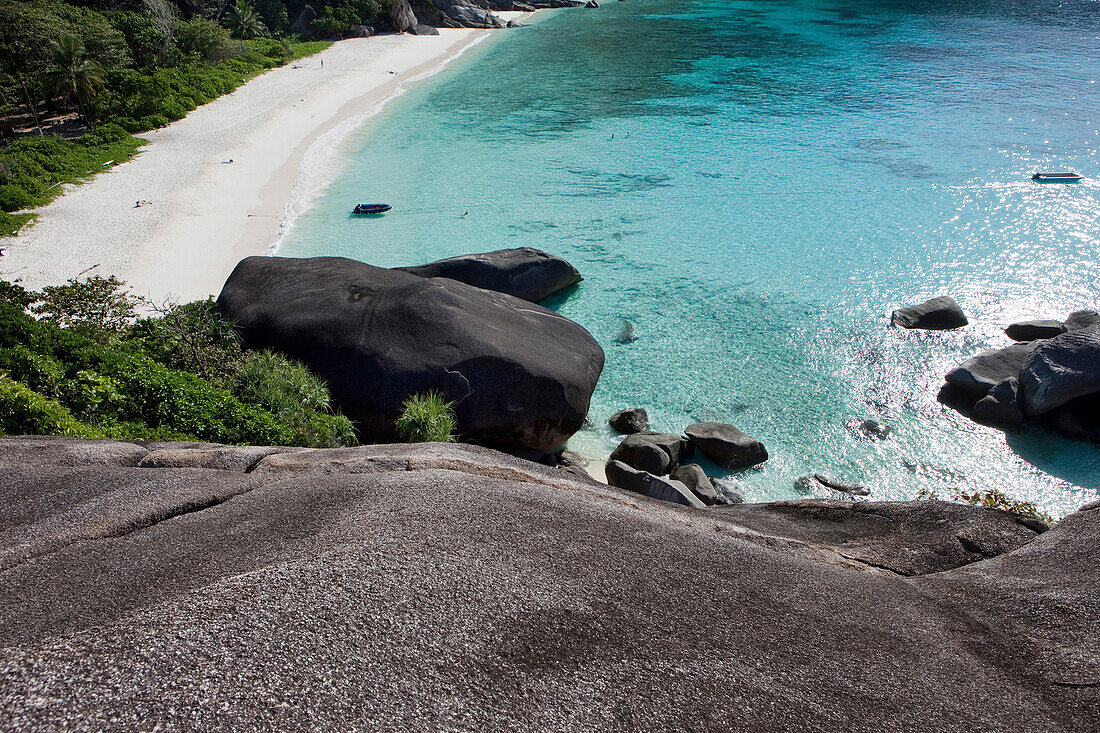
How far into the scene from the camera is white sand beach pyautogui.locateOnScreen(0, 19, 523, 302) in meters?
24.5

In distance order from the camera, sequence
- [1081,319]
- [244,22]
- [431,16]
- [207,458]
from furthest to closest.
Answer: [431,16] < [244,22] < [1081,319] < [207,458]

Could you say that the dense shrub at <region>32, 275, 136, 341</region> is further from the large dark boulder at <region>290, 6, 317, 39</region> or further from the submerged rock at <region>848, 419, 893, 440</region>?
the large dark boulder at <region>290, 6, 317, 39</region>

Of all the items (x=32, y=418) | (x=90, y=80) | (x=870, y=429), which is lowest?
(x=870, y=429)

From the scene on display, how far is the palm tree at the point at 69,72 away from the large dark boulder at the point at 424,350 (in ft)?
91.6

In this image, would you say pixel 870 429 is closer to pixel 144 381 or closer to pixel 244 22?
pixel 144 381

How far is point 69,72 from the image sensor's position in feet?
119

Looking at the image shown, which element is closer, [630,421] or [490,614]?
[490,614]

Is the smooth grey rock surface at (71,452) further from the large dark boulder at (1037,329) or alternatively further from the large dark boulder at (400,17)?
the large dark boulder at (400,17)

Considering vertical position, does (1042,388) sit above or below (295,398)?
below

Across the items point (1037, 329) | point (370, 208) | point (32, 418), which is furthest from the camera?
point (370, 208)

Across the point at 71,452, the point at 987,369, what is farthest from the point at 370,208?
the point at 987,369

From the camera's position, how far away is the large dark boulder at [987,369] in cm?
1948

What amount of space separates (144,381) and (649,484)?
10.9m

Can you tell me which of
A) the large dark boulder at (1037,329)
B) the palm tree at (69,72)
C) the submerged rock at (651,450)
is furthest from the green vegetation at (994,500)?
the palm tree at (69,72)
